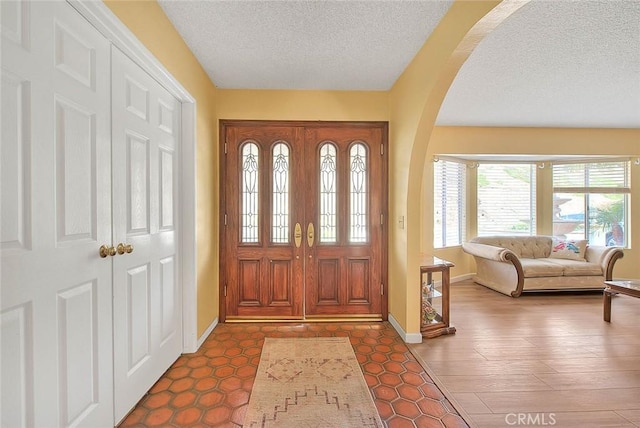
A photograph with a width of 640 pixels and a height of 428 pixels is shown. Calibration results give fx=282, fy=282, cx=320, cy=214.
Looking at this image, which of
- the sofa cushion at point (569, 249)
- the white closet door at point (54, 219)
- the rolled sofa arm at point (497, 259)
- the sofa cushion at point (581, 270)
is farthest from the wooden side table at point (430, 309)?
the sofa cushion at point (569, 249)

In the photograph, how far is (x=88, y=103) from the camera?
1.42m

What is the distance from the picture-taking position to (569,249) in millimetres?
4711

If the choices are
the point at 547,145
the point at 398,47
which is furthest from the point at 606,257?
the point at 398,47

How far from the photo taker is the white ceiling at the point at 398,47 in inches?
78.1

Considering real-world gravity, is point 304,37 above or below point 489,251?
above

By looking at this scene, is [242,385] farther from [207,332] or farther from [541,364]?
[541,364]

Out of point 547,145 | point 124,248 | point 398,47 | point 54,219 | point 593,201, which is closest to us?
point 54,219

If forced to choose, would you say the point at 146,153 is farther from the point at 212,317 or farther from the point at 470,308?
the point at 470,308

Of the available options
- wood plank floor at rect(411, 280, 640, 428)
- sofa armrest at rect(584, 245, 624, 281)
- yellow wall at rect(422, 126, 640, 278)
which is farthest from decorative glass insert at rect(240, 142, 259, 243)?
sofa armrest at rect(584, 245, 624, 281)

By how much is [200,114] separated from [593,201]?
669 cm

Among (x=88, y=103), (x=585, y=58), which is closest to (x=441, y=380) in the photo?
(x=88, y=103)

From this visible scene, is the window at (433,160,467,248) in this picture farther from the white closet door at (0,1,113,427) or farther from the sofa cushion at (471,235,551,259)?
the white closet door at (0,1,113,427)

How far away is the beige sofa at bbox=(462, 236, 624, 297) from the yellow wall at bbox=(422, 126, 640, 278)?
2.13 ft

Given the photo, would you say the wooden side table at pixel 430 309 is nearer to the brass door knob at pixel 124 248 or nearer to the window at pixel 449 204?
the window at pixel 449 204
